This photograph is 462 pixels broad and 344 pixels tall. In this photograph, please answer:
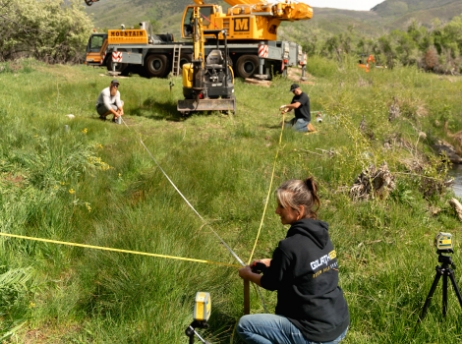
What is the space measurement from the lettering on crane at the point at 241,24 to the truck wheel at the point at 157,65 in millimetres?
2970

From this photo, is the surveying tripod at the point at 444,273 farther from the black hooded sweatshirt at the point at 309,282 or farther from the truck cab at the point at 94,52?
the truck cab at the point at 94,52

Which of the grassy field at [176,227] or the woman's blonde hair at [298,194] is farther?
the grassy field at [176,227]

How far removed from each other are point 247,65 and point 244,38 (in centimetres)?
96

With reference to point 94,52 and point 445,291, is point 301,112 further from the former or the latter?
point 94,52

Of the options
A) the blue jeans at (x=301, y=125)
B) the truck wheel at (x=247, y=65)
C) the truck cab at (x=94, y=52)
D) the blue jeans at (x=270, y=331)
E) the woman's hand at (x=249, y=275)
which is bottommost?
the blue jeans at (x=270, y=331)

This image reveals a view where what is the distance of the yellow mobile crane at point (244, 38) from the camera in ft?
57.3

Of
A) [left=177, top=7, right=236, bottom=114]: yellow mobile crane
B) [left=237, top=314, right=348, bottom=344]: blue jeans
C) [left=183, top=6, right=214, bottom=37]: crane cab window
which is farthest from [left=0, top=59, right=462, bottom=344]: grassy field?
[left=183, top=6, right=214, bottom=37]: crane cab window

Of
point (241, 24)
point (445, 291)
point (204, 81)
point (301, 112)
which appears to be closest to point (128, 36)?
point (241, 24)

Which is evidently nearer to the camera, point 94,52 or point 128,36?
point 128,36

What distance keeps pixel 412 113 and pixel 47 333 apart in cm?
1095

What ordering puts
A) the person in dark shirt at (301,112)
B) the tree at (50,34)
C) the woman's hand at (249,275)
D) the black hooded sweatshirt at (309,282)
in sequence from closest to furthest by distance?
the black hooded sweatshirt at (309,282)
the woman's hand at (249,275)
the person in dark shirt at (301,112)
the tree at (50,34)

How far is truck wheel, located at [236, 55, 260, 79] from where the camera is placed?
17562 millimetres

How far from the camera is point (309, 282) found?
274 cm

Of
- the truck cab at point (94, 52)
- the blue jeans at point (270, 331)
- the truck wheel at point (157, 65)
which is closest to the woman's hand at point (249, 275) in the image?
the blue jeans at point (270, 331)
